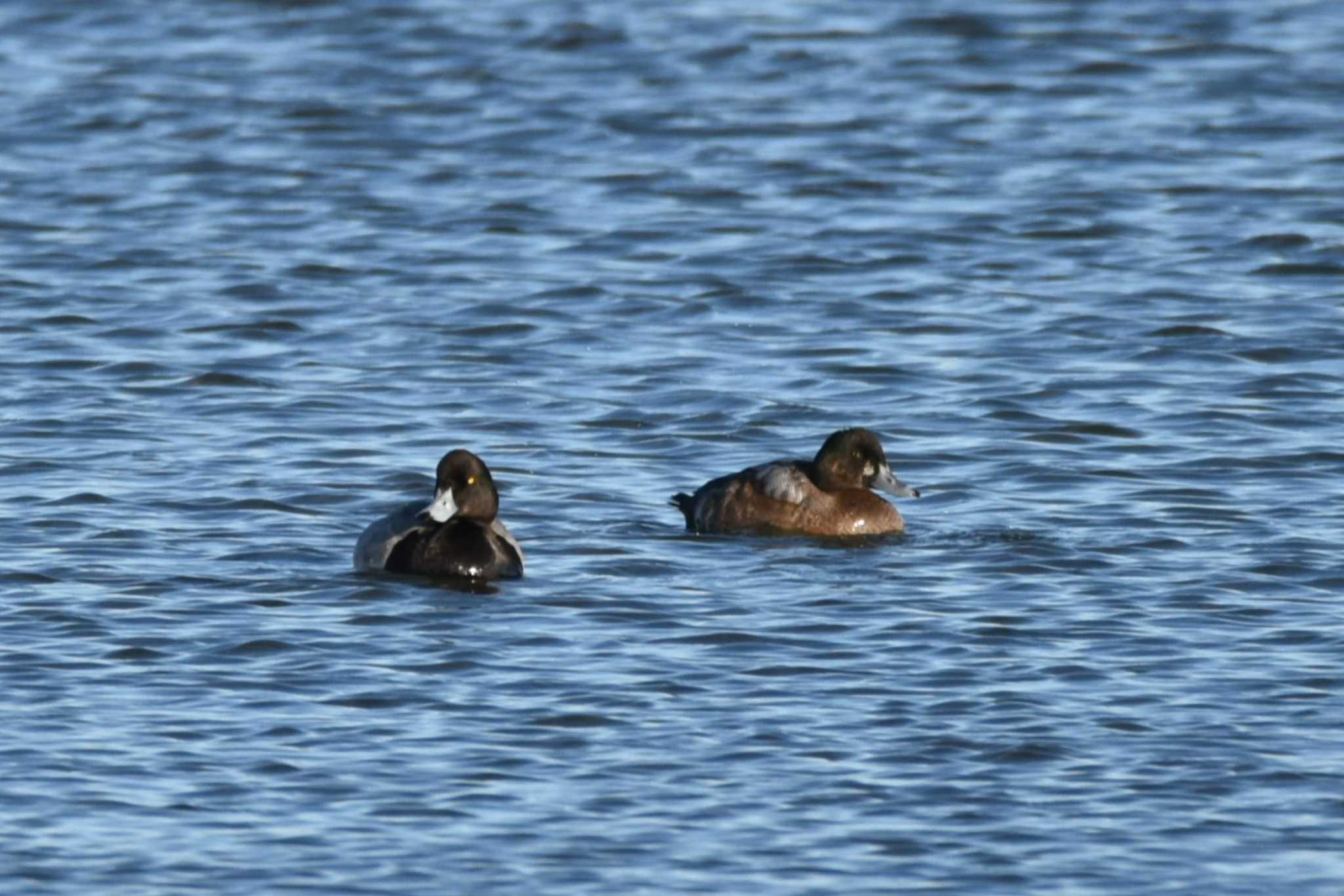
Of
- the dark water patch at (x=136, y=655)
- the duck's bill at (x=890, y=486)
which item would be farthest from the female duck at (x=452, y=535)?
the duck's bill at (x=890, y=486)

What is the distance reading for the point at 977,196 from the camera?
22.5m

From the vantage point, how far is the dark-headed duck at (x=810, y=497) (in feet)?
43.9

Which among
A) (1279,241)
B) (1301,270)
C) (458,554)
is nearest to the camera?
(458,554)

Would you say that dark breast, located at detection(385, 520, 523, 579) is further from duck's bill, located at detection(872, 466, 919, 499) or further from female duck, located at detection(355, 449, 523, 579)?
duck's bill, located at detection(872, 466, 919, 499)

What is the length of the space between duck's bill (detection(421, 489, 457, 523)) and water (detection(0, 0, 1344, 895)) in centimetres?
36

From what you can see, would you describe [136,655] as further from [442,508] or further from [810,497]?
[810,497]

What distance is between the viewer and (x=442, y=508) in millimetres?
12500

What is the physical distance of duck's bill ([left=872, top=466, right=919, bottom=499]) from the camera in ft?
44.9

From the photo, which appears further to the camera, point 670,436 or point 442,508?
point 670,436

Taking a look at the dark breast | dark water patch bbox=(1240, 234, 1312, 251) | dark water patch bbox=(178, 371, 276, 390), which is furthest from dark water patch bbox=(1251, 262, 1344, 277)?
the dark breast

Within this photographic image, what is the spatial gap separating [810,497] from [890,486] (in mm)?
428

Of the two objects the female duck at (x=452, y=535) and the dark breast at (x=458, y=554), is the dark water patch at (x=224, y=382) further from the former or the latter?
the dark breast at (x=458, y=554)

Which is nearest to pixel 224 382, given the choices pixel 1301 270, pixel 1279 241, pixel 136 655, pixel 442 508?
pixel 442 508

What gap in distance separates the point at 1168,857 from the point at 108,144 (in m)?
17.9
